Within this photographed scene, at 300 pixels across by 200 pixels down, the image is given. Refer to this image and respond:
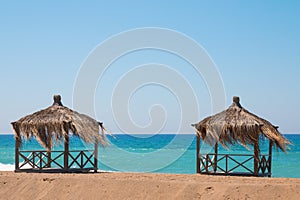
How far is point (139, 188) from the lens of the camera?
1543 cm

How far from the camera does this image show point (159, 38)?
73.0 ft

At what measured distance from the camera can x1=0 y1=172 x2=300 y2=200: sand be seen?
1433 centimetres

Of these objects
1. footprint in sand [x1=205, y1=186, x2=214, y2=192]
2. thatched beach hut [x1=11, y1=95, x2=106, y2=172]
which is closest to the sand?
footprint in sand [x1=205, y1=186, x2=214, y2=192]

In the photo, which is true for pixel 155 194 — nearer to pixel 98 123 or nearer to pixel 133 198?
pixel 133 198

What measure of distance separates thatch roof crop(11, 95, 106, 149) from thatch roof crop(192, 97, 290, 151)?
156 inches

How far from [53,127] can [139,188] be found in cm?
502

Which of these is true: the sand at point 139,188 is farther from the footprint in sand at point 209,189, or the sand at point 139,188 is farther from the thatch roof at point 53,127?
the thatch roof at point 53,127

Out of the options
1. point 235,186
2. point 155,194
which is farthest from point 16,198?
point 235,186

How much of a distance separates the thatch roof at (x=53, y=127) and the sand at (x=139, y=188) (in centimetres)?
203

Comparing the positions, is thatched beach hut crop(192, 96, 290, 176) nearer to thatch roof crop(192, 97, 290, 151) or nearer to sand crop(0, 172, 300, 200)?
thatch roof crop(192, 97, 290, 151)

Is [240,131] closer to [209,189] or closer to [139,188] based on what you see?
[209,189]

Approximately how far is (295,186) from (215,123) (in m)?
4.81

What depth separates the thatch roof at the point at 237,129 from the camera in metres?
18.2

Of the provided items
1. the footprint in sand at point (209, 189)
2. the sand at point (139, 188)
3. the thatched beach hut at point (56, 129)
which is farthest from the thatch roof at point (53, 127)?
the footprint in sand at point (209, 189)
